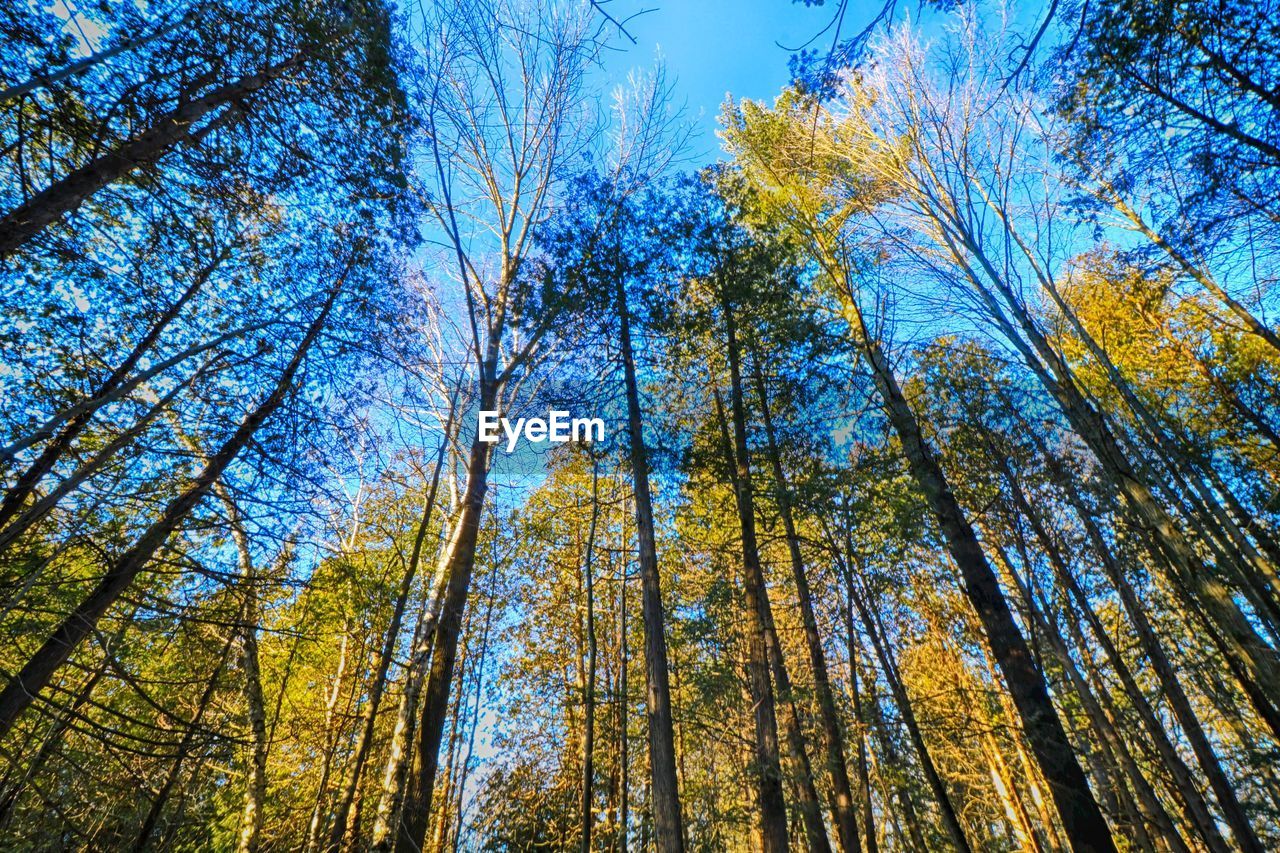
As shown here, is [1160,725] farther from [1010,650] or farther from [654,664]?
[654,664]

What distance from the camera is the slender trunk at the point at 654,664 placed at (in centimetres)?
407

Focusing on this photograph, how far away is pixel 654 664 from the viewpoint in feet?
15.6

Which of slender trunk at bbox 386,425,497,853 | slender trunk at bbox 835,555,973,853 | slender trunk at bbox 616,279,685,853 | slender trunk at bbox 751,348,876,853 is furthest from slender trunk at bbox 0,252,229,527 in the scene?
slender trunk at bbox 835,555,973,853

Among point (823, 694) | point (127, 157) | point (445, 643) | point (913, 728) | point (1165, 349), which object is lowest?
point (913, 728)

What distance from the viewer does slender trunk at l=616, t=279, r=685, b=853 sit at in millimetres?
4074

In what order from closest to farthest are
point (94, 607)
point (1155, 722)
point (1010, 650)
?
point (94, 607)
point (1010, 650)
point (1155, 722)

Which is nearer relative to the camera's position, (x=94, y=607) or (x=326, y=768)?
(x=94, y=607)

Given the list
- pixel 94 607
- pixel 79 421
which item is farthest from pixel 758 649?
pixel 79 421

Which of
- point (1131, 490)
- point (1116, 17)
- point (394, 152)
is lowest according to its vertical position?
point (1131, 490)

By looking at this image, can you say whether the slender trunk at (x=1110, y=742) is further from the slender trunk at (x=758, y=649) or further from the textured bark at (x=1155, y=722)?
the slender trunk at (x=758, y=649)

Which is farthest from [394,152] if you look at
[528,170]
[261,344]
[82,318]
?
[528,170]

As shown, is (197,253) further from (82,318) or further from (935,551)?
(935,551)

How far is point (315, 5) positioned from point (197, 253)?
2310 millimetres

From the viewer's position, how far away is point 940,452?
348 inches
